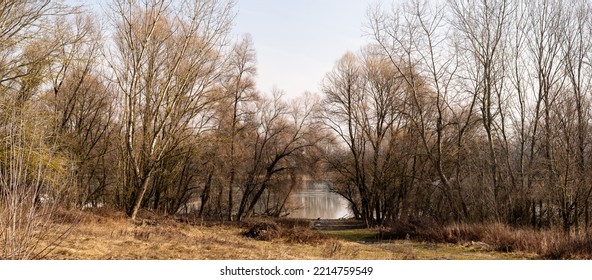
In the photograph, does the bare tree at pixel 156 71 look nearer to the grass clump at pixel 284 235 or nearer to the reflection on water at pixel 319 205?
the grass clump at pixel 284 235

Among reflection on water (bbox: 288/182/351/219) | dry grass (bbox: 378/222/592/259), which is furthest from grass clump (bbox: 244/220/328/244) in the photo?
reflection on water (bbox: 288/182/351/219)

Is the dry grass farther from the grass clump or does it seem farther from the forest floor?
the grass clump

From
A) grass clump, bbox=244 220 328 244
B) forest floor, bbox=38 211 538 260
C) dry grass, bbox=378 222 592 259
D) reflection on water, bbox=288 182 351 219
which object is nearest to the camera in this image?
forest floor, bbox=38 211 538 260

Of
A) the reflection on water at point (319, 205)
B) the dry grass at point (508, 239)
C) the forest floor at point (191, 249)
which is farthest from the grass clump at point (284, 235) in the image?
the reflection on water at point (319, 205)

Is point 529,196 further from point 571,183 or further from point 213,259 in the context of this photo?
point 213,259

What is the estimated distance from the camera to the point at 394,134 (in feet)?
93.7

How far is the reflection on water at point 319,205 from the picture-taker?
1650 inches

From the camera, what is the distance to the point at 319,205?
54750 millimetres

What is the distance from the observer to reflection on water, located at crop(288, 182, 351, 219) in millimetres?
41903

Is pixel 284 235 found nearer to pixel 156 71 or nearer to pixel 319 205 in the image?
pixel 156 71

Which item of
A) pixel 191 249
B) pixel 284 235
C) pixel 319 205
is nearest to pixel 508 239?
pixel 284 235

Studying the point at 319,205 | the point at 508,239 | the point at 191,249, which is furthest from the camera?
the point at 319,205

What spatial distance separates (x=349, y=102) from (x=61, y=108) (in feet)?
58.7

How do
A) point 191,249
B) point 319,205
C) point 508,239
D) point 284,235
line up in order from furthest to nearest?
point 319,205, point 284,235, point 508,239, point 191,249
